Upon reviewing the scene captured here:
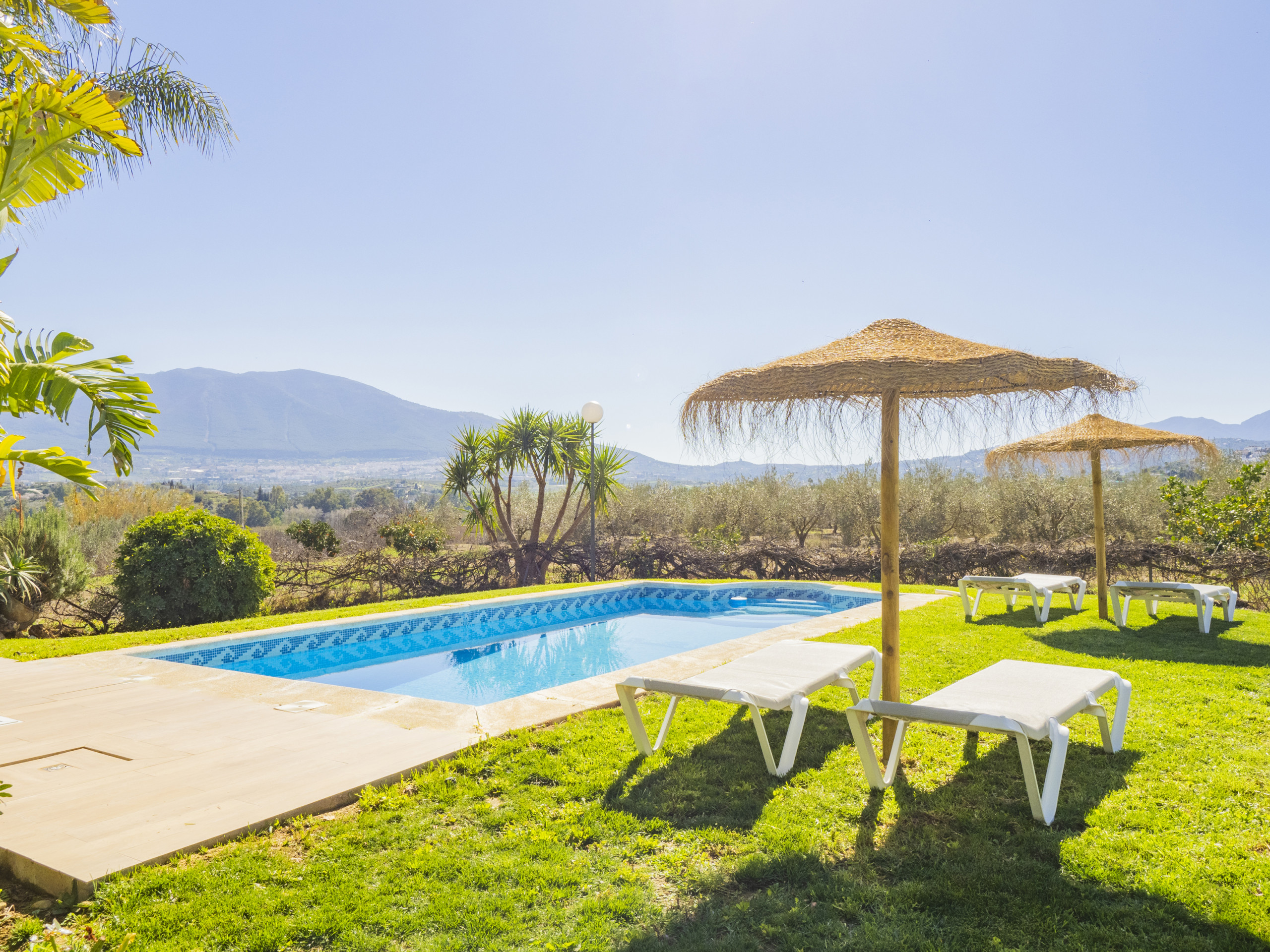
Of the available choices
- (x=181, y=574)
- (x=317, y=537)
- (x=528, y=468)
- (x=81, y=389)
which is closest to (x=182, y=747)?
(x=81, y=389)

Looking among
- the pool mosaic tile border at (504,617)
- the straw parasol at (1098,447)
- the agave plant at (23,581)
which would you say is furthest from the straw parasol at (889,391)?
the agave plant at (23,581)

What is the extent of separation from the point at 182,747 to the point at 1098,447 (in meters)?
8.89

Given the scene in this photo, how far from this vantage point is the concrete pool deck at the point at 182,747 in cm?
279

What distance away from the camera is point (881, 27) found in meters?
8.59

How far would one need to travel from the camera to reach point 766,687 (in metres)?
3.71

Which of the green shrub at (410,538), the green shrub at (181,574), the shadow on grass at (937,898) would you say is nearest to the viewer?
the shadow on grass at (937,898)

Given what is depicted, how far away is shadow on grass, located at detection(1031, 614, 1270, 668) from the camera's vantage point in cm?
601

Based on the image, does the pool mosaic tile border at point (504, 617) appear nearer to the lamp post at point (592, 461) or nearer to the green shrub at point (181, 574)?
the lamp post at point (592, 461)

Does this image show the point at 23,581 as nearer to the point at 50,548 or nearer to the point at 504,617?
the point at 50,548

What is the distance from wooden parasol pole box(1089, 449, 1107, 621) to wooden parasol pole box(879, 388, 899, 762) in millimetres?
5219

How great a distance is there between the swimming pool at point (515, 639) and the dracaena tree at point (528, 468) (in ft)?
9.13

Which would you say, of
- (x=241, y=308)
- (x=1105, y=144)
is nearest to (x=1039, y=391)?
(x=1105, y=144)

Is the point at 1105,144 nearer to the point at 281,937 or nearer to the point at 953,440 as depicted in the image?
the point at 953,440

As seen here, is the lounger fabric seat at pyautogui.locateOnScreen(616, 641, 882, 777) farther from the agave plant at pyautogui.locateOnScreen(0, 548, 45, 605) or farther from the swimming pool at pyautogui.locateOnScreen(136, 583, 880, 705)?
the agave plant at pyautogui.locateOnScreen(0, 548, 45, 605)
